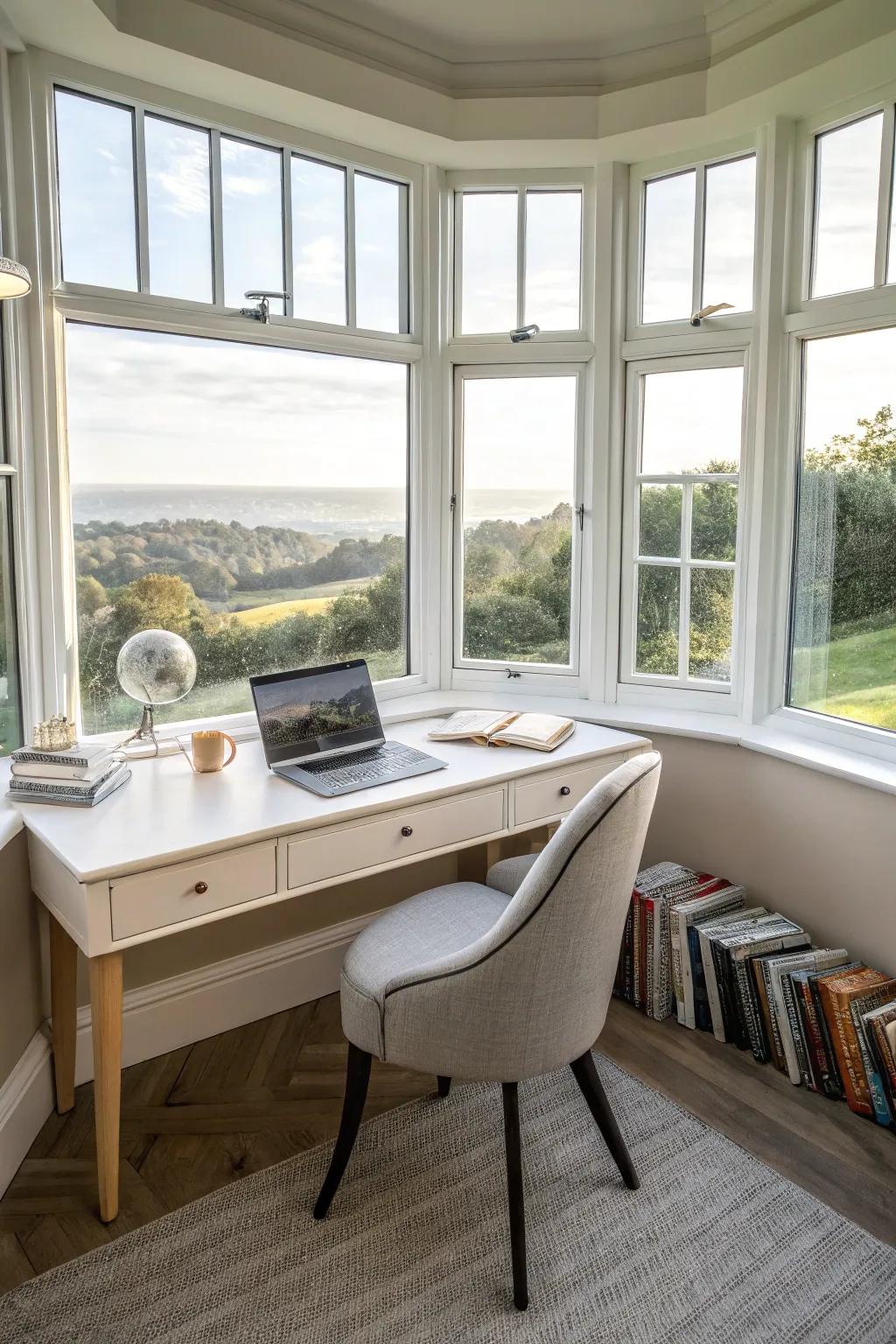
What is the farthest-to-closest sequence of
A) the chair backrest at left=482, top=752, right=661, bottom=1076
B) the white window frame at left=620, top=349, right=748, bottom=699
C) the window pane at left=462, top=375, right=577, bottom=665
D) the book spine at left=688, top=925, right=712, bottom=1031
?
the window pane at left=462, top=375, right=577, bottom=665 < the white window frame at left=620, top=349, right=748, bottom=699 < the book spine at left=688, top=925, right=712, bottom=1031 < the chair backrest at left=482, top=752, right=661, bottom=1076

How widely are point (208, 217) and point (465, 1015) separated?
2097mm

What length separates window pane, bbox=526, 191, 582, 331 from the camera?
291 cm

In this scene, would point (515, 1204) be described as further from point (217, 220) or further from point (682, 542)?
point (217, 220)

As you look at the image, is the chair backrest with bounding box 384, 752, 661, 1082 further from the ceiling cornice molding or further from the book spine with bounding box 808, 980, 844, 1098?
the ceiling cornice molding

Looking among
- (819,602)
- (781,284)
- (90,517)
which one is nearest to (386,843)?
(90,517)

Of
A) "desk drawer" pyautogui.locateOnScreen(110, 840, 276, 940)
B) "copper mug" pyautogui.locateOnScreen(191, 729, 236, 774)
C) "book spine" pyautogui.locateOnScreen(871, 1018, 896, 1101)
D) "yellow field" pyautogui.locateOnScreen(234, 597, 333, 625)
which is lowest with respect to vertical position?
"book spine" pyautogui.locateOnScreen(871, 1018, 896, 1101)

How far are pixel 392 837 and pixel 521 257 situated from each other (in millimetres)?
1890

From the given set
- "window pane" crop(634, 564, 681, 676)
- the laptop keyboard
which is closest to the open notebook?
the laptop keyboard

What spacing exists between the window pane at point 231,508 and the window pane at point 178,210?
0.49 ft

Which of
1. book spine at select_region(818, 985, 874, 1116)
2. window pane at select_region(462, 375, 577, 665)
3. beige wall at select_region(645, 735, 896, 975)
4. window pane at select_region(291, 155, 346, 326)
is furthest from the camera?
window pane at select_region(462, 375, 577, 665)

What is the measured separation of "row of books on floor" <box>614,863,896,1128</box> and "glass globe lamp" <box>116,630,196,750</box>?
1295 mm

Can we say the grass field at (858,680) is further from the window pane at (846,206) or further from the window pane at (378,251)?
the window pane at (378,251)

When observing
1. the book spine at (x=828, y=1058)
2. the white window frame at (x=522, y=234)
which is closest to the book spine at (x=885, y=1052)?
the book spine at (x=828, y=1058)

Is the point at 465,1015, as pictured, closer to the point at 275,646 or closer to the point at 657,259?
the point at 275,646
